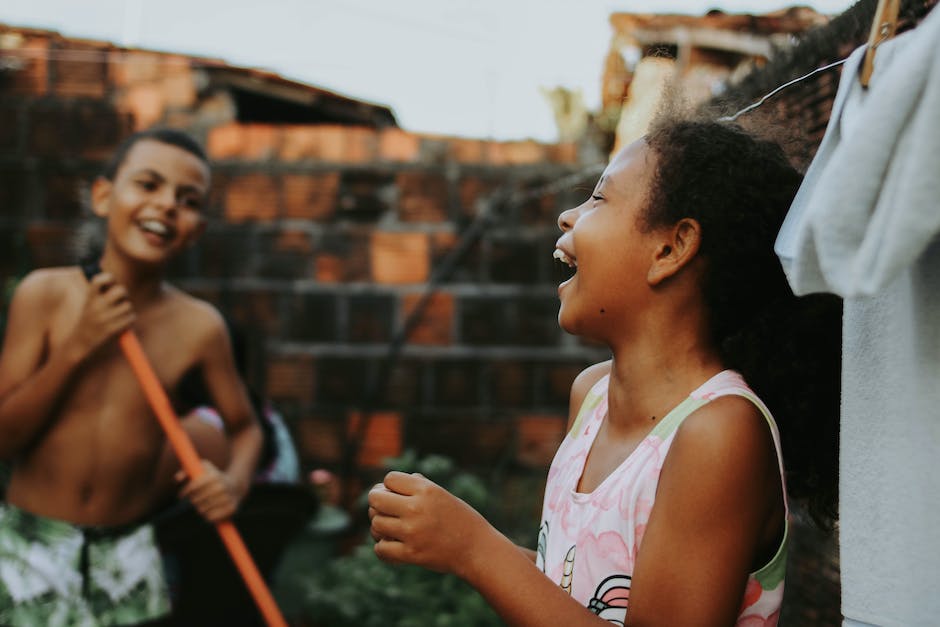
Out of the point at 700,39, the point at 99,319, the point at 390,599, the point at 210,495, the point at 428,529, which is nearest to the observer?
the point at 428,529

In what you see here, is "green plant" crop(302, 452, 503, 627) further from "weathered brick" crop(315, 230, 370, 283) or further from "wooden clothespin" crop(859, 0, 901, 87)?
"wooden clothespin" crop(859, 0, 901, 87)

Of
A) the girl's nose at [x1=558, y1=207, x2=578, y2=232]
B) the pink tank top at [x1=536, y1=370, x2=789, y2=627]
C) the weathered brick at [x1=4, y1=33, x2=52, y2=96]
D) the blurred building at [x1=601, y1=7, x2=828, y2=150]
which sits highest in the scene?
the blurred building at [x1=601, y1=7, x2=828, y2=150]

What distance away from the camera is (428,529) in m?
1.11

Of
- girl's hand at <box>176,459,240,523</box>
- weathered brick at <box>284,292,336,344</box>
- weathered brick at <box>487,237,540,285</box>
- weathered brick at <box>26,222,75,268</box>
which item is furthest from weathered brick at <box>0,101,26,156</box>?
girl's hand at <box>176,459,240,523</box>

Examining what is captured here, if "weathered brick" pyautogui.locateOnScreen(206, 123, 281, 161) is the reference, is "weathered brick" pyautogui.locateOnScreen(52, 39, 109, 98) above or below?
above

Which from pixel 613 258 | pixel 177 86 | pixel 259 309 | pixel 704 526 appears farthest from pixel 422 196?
pixel 704 526

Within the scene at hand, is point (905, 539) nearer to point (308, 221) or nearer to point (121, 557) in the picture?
point (121, 557)

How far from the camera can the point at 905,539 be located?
945 mm

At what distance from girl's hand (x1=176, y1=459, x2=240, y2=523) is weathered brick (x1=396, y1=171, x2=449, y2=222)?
1.90m

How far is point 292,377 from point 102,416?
5.25 feet

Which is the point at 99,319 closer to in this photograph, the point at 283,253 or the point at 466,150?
the point at 283,253

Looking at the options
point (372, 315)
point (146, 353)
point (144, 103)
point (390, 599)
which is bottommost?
point (390, 599)

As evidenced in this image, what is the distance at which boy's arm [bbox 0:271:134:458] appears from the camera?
7.09 feet

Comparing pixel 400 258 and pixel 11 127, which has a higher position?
pixel 11 127
